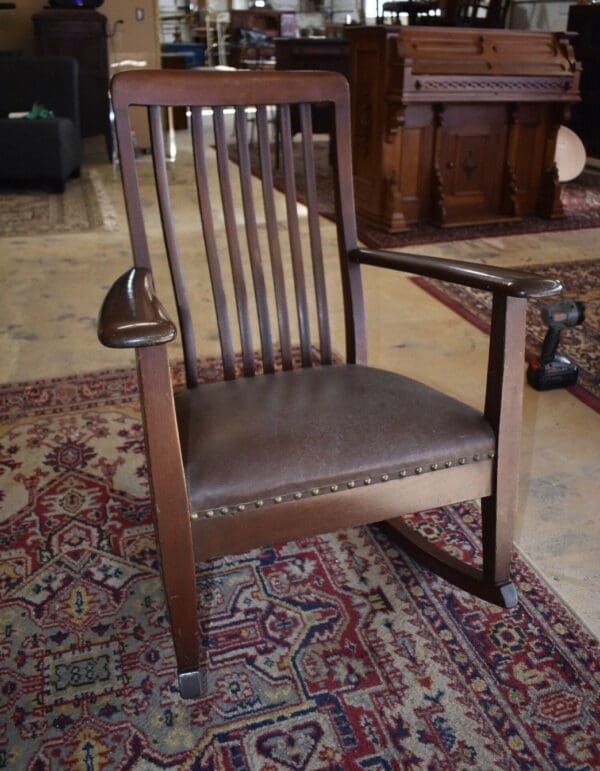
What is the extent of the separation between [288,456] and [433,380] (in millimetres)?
1381

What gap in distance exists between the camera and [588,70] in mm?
6043

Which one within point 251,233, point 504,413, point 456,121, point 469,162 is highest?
point 251,233

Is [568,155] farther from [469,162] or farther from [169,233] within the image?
[169,233]

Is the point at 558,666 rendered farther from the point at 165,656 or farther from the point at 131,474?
the point at 131,474

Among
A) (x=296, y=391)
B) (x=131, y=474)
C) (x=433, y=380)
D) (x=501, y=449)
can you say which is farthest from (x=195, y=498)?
(x=433, y=380)

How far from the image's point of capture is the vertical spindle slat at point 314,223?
156 centimetres

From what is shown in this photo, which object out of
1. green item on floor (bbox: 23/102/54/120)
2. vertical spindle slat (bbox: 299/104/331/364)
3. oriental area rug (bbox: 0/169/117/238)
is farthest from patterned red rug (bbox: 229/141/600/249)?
vertical spindle slat (bbox: 299/104/331/364)

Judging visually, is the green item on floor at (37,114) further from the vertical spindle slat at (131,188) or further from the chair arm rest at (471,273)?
the chair arm rest at (471,273)

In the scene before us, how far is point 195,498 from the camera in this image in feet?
3.79

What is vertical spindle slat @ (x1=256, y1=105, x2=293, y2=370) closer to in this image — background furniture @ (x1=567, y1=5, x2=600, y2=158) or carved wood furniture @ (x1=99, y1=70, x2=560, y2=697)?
carved wood furniture @ (x1=99, y1=70, x2=560, y2=697)

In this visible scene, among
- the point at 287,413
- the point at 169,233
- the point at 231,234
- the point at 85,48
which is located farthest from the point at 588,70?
the point at 287,413

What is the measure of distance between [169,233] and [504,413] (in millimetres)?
726

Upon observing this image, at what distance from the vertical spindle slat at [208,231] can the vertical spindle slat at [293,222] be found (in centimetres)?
17

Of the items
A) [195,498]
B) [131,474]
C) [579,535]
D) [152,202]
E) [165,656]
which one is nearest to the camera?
[195,498]
